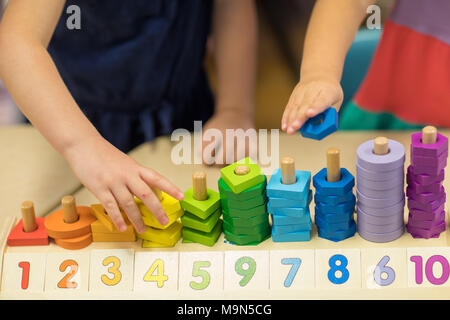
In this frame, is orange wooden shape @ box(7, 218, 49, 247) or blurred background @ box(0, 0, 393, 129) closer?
orange wooden shape @ box(7, 218, 49, 247)

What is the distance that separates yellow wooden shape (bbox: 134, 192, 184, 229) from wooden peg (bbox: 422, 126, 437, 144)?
10.6 inches

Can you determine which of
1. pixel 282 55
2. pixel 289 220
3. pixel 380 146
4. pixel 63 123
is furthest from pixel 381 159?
pixel 282 55

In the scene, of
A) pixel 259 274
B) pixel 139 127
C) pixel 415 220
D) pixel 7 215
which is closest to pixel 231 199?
pixel 259 274

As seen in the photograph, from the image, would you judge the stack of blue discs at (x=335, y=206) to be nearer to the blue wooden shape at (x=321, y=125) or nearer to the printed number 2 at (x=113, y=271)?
the blue wooden shape at (x=321, y=125)

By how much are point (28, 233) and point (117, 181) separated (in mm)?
137

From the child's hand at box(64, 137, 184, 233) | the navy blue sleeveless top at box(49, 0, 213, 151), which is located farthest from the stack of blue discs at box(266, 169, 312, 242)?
the navy blue sleeveless top at box(49, 0, 213, 151)

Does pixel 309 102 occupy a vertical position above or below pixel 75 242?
above

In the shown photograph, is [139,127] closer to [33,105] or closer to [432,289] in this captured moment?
[33,105]

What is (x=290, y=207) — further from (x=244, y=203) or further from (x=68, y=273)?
(x=68, y=273)

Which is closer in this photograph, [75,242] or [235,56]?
[75,242]

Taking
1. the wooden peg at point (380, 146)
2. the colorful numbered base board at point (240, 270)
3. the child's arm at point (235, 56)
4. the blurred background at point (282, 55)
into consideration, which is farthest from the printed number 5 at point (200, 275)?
the blurred background at point (282, 55)

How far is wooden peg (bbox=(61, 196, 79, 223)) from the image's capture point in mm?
738

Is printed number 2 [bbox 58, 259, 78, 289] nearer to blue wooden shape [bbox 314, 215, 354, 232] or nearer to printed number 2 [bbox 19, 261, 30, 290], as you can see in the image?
printed number 2 [bbox 19, 261, 30, 290]

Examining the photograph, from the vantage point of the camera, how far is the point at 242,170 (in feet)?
2.29
